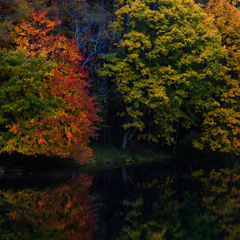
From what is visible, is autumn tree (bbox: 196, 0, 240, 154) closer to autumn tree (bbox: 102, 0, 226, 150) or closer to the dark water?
autumn tree (bbox: 102, 0, 226, 150)

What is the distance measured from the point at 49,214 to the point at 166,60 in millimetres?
21536

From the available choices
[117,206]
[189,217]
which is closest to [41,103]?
[117,206]

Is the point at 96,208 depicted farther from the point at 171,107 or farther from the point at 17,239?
the point at 171,107

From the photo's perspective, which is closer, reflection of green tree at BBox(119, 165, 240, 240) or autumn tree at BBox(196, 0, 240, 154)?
reflection of green tree at BBox(119, 165, 240, 240)

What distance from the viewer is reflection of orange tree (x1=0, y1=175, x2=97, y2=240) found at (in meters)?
9.71

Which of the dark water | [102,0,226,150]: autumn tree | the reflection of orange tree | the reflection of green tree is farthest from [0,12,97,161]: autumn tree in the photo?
the reflection of green tree

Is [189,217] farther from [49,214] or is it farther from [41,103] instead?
[41,103]

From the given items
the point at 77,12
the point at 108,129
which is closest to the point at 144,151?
the point at 108,129

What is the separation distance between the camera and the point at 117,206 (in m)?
13.1

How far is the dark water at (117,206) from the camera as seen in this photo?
10000mm

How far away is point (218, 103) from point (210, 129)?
8.73 feet

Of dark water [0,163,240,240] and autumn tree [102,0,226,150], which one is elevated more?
autumn tree [102,0,226,150]

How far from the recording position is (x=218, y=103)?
94.9 feet

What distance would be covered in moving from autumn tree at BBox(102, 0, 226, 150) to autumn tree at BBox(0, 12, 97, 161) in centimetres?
696
